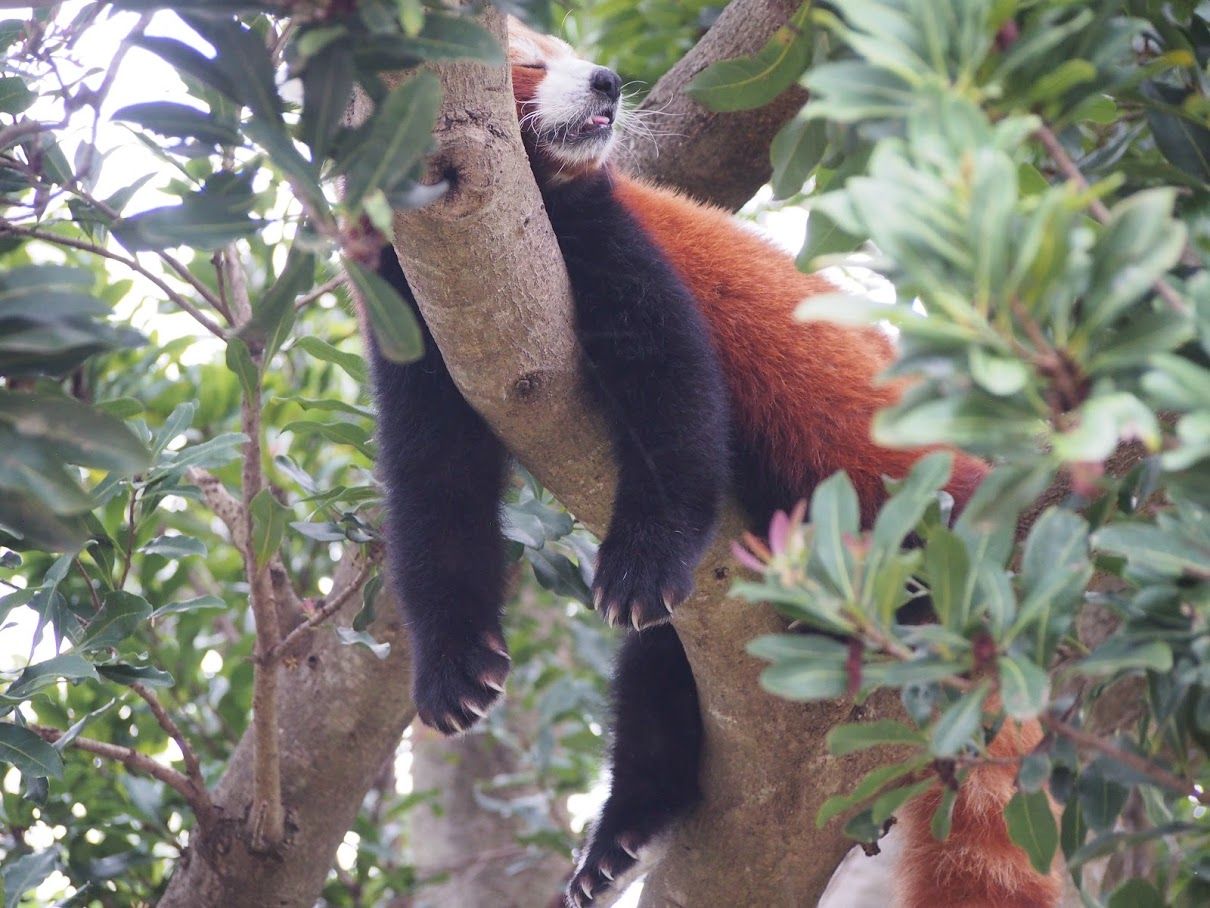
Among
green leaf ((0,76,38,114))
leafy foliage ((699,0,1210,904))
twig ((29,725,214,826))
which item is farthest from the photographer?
twig ((29,725,214,826))

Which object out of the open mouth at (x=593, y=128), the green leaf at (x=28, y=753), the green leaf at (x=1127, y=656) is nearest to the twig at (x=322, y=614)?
the green leaf at (x=28, y=753)

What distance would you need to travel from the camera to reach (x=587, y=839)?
2.95 m

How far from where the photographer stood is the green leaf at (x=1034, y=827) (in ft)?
5.26

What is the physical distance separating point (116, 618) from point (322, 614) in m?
0.44

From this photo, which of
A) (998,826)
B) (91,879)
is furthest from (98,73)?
(998,826)

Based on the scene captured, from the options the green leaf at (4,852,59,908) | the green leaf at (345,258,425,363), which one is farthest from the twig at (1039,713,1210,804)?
the green leaf at (4,852,59,908)

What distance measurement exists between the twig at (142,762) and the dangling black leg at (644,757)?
3.00 feet

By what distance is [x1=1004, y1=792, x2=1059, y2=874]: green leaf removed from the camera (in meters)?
1.60

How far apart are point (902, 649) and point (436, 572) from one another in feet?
4.99

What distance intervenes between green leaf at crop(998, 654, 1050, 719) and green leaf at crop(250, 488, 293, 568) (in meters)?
1.69

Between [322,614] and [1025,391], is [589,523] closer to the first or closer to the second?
[322,614]

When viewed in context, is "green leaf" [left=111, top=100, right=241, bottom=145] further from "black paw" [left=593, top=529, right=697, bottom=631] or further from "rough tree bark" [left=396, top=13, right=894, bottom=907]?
"black paw" [left=593, top=529, right=697, bottom=631]

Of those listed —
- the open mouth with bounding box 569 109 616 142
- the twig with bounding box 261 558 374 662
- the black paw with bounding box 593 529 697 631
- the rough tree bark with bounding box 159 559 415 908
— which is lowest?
the rough tree bark with bounding box 159 559 415 908

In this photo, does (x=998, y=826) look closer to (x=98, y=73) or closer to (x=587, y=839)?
(x=587, y=839)
